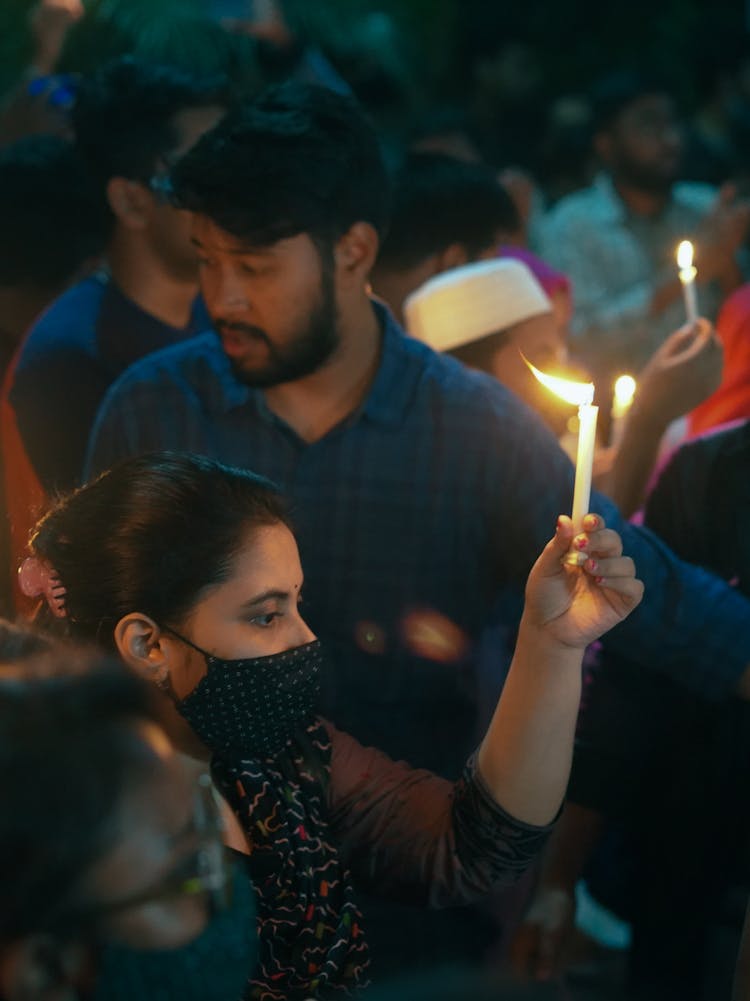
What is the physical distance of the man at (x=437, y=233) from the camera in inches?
174

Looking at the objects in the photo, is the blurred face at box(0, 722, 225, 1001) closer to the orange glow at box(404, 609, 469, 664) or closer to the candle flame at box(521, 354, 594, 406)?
the candle flame at box(521, 354, 594, 406)

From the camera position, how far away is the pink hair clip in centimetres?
225

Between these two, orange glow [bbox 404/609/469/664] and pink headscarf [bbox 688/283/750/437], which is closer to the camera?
orange glow [bbox 404/609/469/664]

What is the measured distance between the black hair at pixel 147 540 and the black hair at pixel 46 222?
231 centimetres

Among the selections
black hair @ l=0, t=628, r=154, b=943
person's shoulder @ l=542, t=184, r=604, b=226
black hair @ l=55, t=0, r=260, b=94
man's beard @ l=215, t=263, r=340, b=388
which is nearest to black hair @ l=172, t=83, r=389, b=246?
man's beard @ l=215, t=263, r=340, b=388

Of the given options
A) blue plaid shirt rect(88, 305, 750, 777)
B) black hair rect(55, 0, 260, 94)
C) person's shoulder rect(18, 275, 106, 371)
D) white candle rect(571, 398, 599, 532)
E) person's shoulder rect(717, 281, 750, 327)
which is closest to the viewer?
white candle rect(571, 398, 599, 532)

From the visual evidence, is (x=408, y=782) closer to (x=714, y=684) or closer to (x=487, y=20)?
(x=714, y=684)

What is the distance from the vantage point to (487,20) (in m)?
11.6

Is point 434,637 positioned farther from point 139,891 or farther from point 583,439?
point 139,891

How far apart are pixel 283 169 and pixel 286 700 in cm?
127

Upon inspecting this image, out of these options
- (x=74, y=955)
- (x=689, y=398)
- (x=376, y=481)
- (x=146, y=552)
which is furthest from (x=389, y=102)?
(x=74, y=955)

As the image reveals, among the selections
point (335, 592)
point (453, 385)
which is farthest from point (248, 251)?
point (335, 592)

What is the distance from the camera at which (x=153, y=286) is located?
3982mm

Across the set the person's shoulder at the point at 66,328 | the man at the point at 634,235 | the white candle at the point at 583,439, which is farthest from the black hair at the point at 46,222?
the white candle at the point at 583,439
